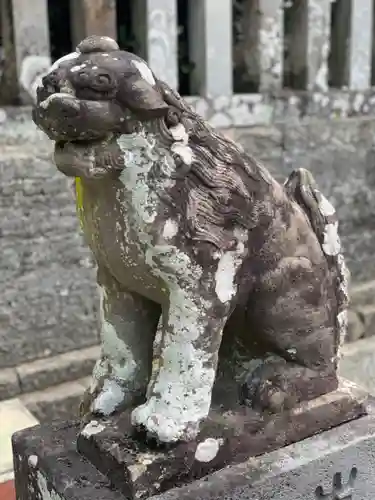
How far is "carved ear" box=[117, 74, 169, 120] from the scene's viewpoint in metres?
0.86

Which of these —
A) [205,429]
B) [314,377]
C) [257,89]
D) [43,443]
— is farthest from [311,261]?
[257,89]

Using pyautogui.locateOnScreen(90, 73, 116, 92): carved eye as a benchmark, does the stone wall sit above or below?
below

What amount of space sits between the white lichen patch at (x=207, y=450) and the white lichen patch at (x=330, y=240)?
35 centimetres

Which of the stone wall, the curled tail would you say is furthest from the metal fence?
the curled tail

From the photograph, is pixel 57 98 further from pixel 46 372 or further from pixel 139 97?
pixel 46 372

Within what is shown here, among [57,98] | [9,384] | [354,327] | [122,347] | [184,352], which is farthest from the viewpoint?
[354,327]

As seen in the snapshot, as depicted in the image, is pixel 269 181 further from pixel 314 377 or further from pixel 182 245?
pixel 314 377

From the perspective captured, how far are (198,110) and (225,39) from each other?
0.23m

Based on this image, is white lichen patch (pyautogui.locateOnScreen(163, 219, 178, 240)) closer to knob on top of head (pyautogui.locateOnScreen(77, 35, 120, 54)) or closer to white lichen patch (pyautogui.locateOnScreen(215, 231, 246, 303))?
white lichen patch (pyautogui.locateOnScreen(215, 231, 246, 303))

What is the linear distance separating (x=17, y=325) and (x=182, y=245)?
1.16m

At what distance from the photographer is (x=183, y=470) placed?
943 millimetres

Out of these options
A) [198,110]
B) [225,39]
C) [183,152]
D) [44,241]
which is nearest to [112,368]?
[183,152]

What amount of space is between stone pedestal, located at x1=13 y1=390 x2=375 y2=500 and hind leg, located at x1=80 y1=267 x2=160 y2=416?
5cm

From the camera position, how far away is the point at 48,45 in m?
1.86
